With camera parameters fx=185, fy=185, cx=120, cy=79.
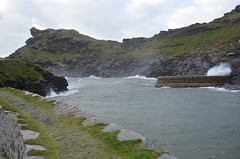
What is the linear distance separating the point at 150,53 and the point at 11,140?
3803 inches

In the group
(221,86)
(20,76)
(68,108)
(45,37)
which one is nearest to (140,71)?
(221,86)

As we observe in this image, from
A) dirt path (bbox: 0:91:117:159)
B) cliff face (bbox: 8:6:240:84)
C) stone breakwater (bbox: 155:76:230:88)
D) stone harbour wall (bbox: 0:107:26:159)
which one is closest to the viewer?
stone harbour wall (bbox: 0:107:26:159)

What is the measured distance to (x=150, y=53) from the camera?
3873 inches

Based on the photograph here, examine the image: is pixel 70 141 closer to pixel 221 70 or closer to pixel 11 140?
pixel 11 140

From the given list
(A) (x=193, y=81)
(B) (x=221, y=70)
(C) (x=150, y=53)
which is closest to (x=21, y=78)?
(A) (x=193, y=81)

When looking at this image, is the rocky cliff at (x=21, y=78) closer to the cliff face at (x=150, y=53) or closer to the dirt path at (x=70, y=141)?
the dirt path at (x=70, y=141)

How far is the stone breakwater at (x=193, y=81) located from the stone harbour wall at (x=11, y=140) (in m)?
34.7

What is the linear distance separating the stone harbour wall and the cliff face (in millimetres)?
34691

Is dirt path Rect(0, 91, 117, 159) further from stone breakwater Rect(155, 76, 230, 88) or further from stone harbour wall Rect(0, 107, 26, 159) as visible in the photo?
stone breakwater Rect(155, 76, 230, 88)

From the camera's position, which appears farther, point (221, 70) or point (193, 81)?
point (221, 70)

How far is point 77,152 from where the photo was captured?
199 inches

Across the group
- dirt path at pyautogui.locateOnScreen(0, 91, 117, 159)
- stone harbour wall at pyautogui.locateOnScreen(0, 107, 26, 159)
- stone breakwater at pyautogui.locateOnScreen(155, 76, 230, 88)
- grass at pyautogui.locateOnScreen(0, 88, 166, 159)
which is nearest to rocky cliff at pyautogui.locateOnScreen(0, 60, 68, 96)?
dirt path at pyautogui.locateOnScreen(0, 91, 117, 159)

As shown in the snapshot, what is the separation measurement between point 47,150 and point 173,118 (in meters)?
11.3

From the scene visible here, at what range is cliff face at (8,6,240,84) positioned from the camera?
54.8 metres
